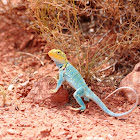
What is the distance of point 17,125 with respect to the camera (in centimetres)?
269

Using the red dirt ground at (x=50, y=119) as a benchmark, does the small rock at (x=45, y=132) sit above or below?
above

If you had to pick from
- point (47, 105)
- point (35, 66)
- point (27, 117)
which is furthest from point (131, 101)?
point (35, 66)

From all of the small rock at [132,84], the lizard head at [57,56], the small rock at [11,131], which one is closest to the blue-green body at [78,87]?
the lizard head at [57,56]

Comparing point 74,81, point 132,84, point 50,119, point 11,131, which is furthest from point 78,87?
point 11,131

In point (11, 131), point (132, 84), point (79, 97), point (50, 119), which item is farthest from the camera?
point (132, 84)

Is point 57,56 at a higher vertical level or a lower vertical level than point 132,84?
higher

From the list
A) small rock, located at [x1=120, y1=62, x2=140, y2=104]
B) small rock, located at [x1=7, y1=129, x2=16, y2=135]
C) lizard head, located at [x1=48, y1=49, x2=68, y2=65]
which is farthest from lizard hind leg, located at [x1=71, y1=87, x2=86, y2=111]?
small rock, located at [x1=7, y1=129, x2=16, y2=135]

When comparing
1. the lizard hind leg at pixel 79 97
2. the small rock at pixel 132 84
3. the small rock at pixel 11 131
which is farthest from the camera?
the small rock at pixel 132 84

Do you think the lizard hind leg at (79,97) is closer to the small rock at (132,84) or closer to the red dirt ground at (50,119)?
the red dirt ground at (50,119)

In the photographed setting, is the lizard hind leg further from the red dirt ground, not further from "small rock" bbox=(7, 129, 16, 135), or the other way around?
"small rock" bbox=(7, 129, 16, 135)

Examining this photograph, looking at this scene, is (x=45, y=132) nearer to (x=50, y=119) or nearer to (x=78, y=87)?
(x=50, y=119)

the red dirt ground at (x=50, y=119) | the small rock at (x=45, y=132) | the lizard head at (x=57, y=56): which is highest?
the lizard head at (x=57, y=56)

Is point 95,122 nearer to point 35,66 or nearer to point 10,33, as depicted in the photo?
point 35,66

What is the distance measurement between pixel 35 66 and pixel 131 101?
2.66 m
